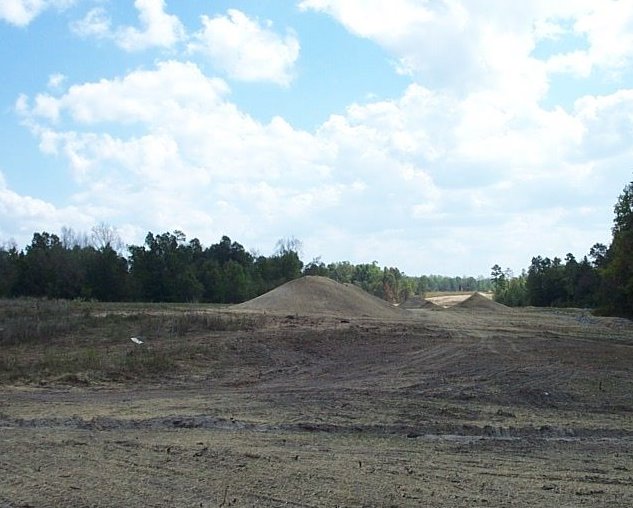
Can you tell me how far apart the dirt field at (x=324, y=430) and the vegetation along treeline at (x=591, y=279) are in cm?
2424

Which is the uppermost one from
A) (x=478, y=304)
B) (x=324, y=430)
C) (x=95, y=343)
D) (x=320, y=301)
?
(x=320, y=301)

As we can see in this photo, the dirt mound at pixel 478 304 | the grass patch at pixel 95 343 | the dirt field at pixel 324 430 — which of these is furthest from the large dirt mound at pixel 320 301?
the dirt mound at pixel 478 304

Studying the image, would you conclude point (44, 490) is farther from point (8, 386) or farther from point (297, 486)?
point (8, 386)

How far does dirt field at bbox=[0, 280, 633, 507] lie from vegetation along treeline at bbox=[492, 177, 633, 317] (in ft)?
79.5

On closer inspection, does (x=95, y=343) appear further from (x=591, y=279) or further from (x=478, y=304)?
(x=591, y=279)

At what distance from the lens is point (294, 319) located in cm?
3397

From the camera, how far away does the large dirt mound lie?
4588cm

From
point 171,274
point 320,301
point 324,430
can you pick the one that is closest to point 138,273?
point 171,274

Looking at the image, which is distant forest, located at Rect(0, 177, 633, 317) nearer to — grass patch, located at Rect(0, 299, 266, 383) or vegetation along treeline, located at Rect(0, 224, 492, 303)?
vegetation along treeline, located at Rect(0, 224, 492, 303)

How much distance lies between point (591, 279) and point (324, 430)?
87.8 m

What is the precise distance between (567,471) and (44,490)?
570cm

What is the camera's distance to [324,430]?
10.3 m

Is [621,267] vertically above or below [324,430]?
above

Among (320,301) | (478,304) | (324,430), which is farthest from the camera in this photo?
(478,304)
